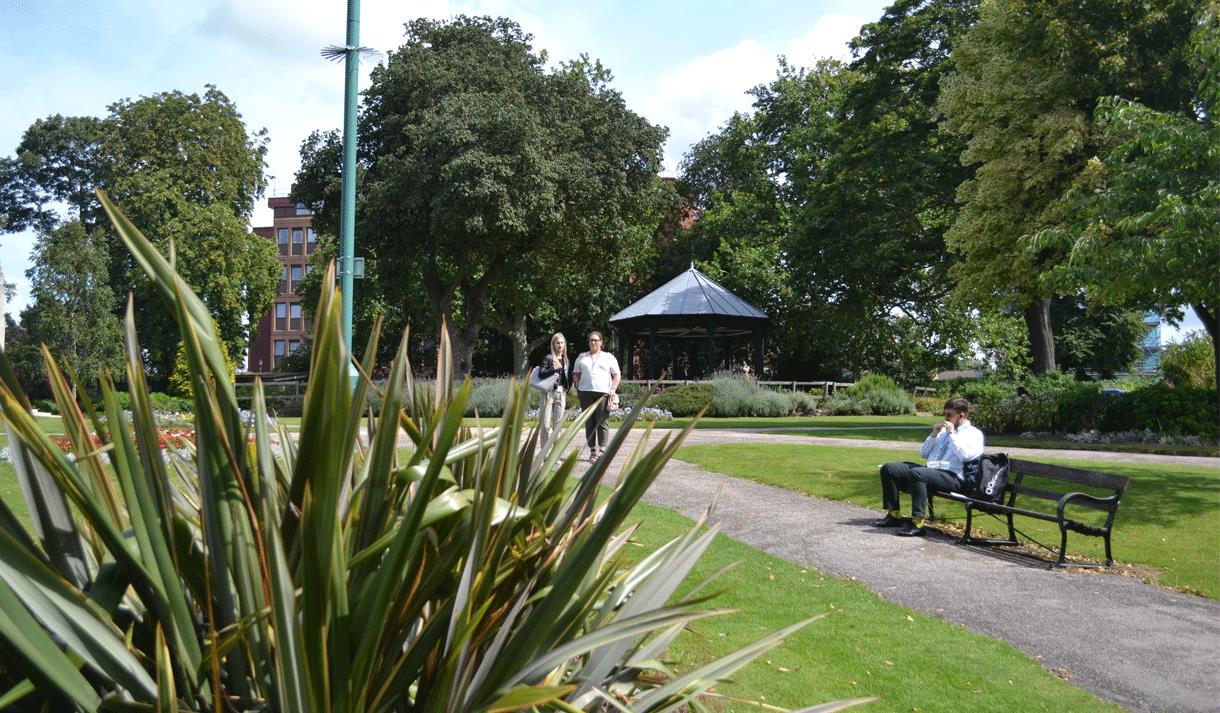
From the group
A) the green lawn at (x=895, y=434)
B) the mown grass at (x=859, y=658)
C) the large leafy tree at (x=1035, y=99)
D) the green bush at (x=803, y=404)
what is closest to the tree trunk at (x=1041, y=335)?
the large leafy tree at (x=1035, y=99)

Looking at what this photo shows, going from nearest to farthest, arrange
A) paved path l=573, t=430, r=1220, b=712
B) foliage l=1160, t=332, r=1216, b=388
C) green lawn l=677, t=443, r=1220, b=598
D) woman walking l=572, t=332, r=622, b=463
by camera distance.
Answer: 1. paved path l=573, t=430, r=1220, b=712
2. green lawn l=677, t=443, r=1220, b=598
3. woman walking l=572, t=332, r=622, b=463
4. foliage l=1160, t=332, r=1216, b=388

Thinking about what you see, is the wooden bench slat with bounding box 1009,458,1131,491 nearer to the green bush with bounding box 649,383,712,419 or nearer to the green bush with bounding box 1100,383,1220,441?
the green bush with bounding box 1100,383,1220,441

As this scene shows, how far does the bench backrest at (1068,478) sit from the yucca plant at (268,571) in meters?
6.99

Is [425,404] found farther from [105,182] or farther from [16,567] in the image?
[105,182]

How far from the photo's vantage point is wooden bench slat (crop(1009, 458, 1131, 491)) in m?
7.87

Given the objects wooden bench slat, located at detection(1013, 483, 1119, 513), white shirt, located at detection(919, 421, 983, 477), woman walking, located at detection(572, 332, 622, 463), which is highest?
woman walking, located at detection(572, 332, 622, 463)

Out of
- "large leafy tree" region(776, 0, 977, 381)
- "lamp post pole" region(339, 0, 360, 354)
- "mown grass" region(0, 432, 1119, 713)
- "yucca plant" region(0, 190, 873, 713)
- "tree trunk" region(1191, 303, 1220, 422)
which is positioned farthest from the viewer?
"large leafy tree" region(776, 0, 977, 381)

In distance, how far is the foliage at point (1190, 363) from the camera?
93.1ft

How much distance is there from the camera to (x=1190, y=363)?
3044 centimetres

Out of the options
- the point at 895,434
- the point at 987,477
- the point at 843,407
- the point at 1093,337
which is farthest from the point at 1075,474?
the point at 1093,337

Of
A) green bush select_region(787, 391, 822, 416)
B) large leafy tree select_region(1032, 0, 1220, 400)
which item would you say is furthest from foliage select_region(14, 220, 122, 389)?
large leafy tree select_region(1032, 0, 1220, 400)

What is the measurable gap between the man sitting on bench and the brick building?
7723 centimetres

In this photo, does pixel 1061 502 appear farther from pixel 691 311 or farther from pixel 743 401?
pixel 691 311

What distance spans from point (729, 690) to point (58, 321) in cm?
4393
